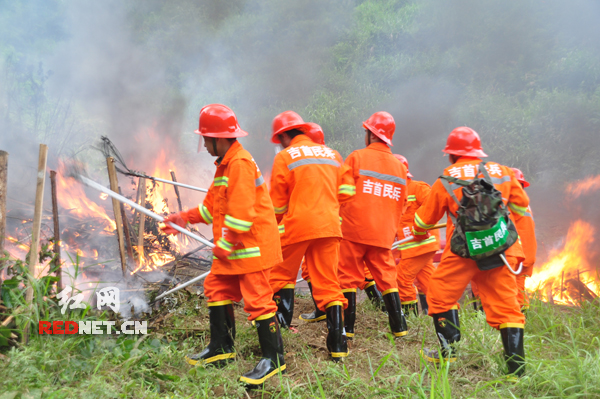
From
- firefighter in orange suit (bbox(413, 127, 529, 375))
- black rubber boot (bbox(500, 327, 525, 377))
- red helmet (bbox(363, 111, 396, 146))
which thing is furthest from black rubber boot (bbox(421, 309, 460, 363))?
red helmet (bbox(363, 111, 396, 146))

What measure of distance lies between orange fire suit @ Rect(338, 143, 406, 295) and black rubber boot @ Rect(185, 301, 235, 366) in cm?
135

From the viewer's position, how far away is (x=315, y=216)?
3.54 meters

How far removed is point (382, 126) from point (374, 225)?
3.45ft

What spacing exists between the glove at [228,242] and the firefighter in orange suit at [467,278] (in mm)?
1594

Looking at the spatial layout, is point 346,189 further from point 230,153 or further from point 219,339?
point 219,339

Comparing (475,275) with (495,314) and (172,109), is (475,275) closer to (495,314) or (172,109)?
(495,314)

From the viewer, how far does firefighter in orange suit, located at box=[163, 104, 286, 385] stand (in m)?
2.90

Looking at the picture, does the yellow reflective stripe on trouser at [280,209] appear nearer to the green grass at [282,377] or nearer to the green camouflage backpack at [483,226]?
the green grass at [282,377]

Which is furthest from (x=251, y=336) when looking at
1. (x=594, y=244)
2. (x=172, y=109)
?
(x=172, y=109)

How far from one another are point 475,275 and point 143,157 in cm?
876

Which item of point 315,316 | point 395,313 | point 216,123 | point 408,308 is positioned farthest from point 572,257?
point 216,123

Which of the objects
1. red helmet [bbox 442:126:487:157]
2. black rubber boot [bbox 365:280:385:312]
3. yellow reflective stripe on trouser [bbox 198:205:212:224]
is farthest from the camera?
black rubber boot [bbox 365:280:385:312]

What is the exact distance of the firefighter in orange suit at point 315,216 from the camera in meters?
3.51

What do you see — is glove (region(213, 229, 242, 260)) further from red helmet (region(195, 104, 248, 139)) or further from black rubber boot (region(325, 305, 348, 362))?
black rubber boot (region(325, 305, 348, 362))
